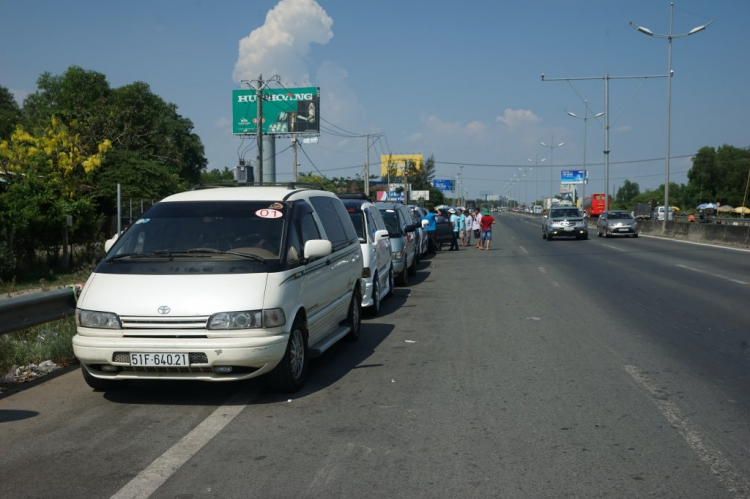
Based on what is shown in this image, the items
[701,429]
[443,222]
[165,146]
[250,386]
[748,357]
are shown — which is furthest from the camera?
[165,146]

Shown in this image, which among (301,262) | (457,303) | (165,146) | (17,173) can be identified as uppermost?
(165,146)

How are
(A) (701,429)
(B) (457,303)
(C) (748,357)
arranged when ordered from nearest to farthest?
(A) (701,429) → (C) (748,357) → (B) (457,303)

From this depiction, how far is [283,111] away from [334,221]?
173 ft

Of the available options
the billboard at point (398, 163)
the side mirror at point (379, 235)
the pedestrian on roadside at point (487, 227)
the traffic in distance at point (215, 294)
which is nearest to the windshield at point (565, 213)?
the pedestrian on roadside at point (487, 227)

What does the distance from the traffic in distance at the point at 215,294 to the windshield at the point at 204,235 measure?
10 millimetres

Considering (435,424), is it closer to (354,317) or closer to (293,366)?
(293,366)

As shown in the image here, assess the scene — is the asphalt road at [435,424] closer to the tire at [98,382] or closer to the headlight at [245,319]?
the tire at [98,382]

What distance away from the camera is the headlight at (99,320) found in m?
6.12

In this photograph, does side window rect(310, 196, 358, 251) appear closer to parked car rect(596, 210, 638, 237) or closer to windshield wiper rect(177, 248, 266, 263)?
windshield wiper rect(177, 248, 266, 263)

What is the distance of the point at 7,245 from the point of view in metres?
22.2

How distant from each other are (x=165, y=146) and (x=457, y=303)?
41591 millimetres

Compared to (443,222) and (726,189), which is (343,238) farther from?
(726,189)

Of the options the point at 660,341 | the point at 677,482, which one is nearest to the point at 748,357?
the point at 660,341

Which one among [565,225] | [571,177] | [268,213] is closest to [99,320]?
[268,213]
